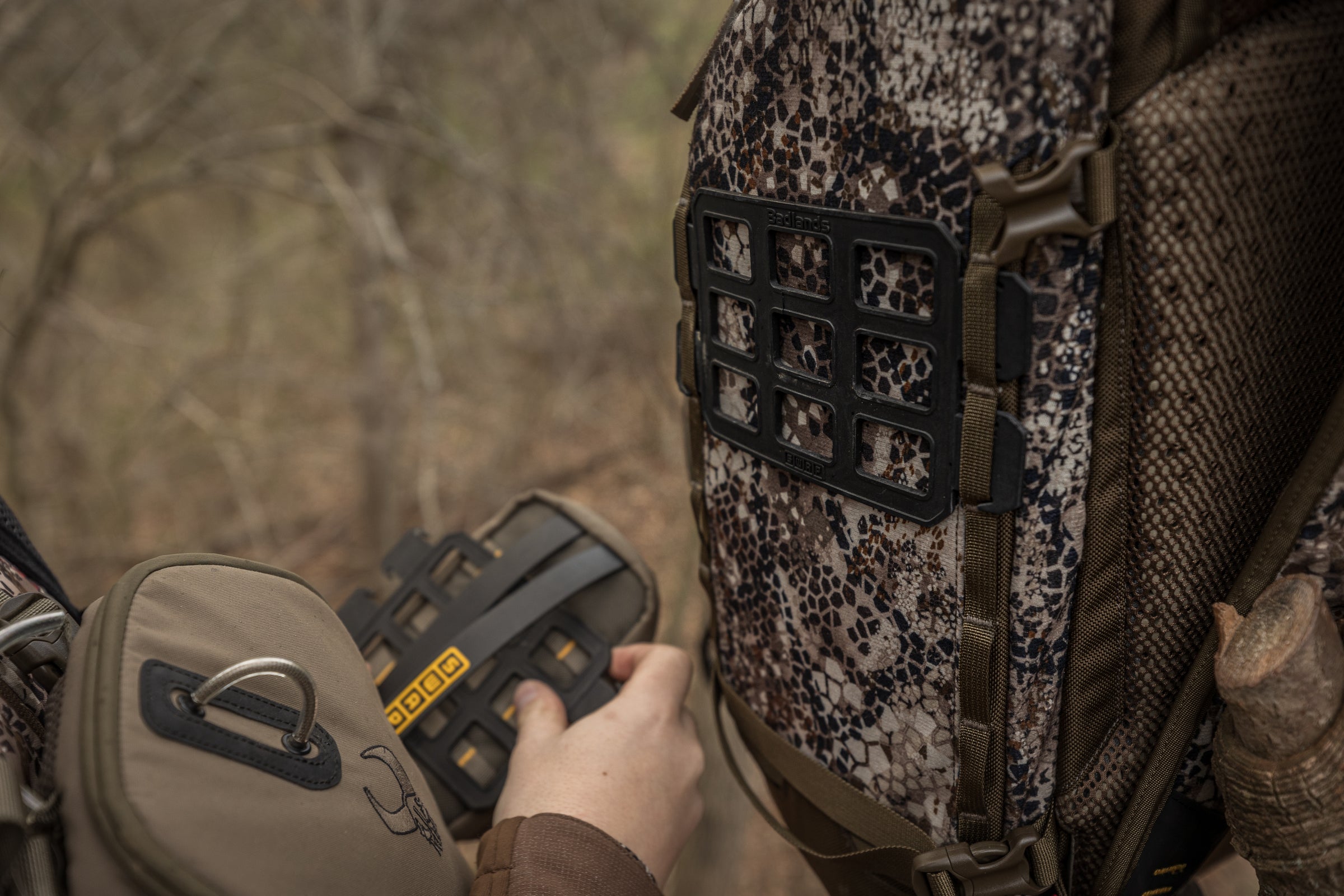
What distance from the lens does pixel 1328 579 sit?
0.63m

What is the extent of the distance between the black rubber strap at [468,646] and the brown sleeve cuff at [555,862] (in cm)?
25

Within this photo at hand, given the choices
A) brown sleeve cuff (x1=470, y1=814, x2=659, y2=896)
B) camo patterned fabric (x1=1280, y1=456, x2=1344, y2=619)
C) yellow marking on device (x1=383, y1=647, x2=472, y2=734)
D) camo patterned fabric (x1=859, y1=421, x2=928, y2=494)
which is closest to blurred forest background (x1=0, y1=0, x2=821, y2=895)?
yellow marking on device (x1=383, y1=647, x2=472, y2=734)

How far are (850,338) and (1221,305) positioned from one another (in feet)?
0.87

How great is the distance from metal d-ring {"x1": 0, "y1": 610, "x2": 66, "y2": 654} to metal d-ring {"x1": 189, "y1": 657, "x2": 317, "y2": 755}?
113mm

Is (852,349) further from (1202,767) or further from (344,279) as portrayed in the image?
(344,279)

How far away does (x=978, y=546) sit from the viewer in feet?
2.17

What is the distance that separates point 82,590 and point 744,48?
3.71 metres

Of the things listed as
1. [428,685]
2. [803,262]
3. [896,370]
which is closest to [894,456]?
[896,370]

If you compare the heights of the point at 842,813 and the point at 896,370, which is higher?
the point at 896,370

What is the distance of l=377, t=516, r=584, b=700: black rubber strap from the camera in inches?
41.2

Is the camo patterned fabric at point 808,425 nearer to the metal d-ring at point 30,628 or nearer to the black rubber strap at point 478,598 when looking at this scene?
the black rubber strap at point 478,598

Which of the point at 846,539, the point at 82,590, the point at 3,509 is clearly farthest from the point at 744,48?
the point at 82,590

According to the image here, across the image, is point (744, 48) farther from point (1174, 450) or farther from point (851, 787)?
point (851, 787)

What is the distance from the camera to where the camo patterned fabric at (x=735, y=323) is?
803 millimetres
